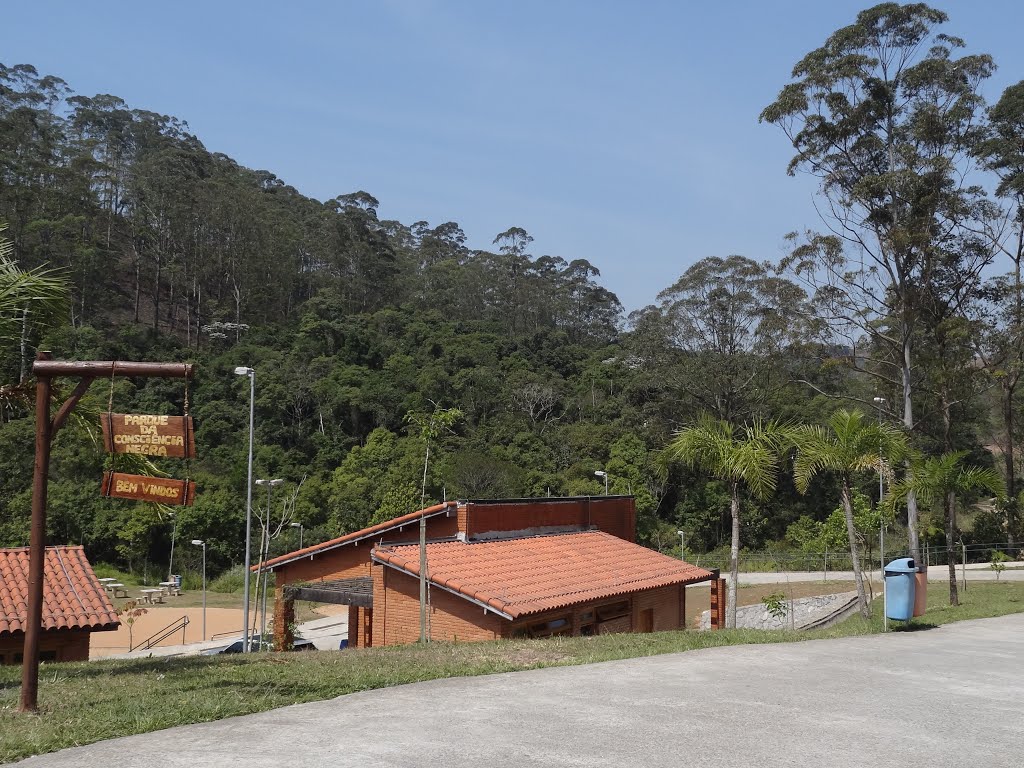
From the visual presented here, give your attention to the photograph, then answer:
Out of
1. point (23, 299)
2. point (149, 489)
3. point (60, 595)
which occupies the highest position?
point (23, 299)

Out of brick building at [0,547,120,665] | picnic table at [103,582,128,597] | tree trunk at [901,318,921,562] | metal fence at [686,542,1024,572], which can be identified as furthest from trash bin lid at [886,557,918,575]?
picnic table at [103,582,128,597]

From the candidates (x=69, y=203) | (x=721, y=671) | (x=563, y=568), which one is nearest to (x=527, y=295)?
(x=69, y=203)

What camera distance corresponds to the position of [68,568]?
1641cm

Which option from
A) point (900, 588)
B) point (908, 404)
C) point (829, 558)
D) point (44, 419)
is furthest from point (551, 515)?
point (829, 558)

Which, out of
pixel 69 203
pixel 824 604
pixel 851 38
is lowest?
pixel 824 604

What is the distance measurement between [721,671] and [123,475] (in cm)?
609

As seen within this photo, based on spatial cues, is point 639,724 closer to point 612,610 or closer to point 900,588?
point 900,588

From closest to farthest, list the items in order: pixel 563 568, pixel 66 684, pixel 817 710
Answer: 1. pixel 817 710
2. pixel 66 684
3. pixel 563 568

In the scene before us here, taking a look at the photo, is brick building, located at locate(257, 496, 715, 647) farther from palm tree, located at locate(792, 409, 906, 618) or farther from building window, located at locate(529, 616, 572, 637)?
palm tree, located at locate(792, 409, 906, 618)

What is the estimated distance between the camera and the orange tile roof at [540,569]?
50.0 ft

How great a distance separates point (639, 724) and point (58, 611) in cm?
1161

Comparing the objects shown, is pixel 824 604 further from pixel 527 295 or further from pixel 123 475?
pixel 527 295

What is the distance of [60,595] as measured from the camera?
1541cm

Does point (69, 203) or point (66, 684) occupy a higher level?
point (69, 203)
